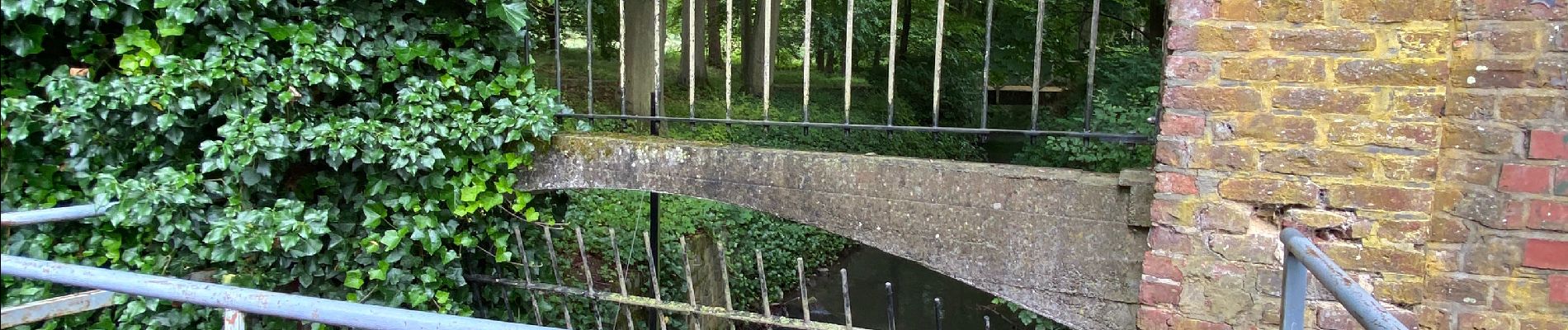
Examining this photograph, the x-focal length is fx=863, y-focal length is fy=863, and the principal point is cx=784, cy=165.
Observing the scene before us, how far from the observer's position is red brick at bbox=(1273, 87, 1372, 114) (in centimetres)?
211

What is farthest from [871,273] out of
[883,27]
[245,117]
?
[245,117]

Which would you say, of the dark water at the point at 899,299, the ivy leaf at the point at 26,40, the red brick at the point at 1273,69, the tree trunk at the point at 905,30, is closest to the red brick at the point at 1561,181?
the red brick at the point at 1273,69

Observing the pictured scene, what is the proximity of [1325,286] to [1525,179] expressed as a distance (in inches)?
35.8

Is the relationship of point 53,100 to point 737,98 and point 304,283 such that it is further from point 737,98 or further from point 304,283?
point 737,98

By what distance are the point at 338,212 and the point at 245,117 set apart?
45cm

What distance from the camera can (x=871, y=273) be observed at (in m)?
9.30

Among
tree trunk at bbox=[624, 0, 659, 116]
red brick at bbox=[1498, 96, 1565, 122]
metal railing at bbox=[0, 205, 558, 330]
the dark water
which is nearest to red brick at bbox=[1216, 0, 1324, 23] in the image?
red brick at bbox=[1498, 96, 1565, 122]

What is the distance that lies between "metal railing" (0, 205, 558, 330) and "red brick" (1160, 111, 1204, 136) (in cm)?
168

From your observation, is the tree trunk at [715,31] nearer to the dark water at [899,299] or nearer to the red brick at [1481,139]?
the dark water at [899,299]

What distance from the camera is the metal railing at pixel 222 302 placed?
1522 mm

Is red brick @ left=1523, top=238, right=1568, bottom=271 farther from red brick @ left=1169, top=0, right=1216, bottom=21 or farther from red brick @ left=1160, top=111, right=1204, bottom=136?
red brick @ left=1169, top=0, right=1216, bottom=21

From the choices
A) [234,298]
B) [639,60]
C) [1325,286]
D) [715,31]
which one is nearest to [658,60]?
[234,298]

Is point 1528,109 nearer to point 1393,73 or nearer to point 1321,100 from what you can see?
point 1393,73

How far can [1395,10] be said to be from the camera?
6.79ft
